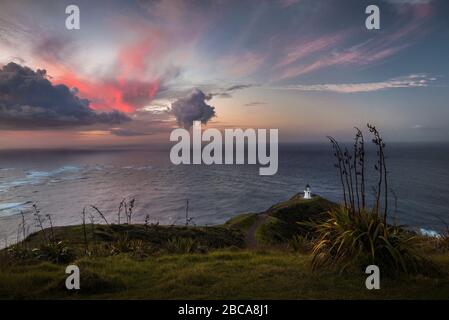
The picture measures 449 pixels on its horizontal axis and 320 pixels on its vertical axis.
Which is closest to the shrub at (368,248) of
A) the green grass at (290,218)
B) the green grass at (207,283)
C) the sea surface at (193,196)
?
the green grass at (207,283)

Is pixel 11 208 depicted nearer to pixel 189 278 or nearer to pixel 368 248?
pixel 189 278

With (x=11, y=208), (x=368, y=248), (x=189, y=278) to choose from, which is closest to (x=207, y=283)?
(x=189, y=278)

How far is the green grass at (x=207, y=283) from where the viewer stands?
6.95 meters

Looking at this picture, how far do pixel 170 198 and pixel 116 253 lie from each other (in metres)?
Result: 110

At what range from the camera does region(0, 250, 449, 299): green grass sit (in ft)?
22.8

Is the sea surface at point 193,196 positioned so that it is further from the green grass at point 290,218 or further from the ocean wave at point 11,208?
the green grass at point 290,218

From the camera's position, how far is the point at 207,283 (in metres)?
7.74

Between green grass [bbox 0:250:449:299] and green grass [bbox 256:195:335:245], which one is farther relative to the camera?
green grass [bbox 256:195:335:245]

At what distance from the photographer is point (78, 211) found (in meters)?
96.1

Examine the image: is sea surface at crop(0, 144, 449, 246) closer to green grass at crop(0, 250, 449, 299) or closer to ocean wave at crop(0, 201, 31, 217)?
ocean wave at crop(0, 201, 31, 217)

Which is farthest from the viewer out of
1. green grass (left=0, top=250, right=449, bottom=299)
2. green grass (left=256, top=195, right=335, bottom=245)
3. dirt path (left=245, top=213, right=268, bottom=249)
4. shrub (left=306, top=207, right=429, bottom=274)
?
green grass (left=256, top=195, right=335, bottom=245)

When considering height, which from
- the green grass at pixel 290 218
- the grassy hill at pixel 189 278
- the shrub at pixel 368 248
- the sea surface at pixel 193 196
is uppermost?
the shrub at pixel 368 248

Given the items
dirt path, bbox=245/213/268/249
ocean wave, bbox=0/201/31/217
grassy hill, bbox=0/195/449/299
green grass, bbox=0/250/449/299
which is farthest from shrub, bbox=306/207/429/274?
ocean wave, bbox=0/201/31/217
